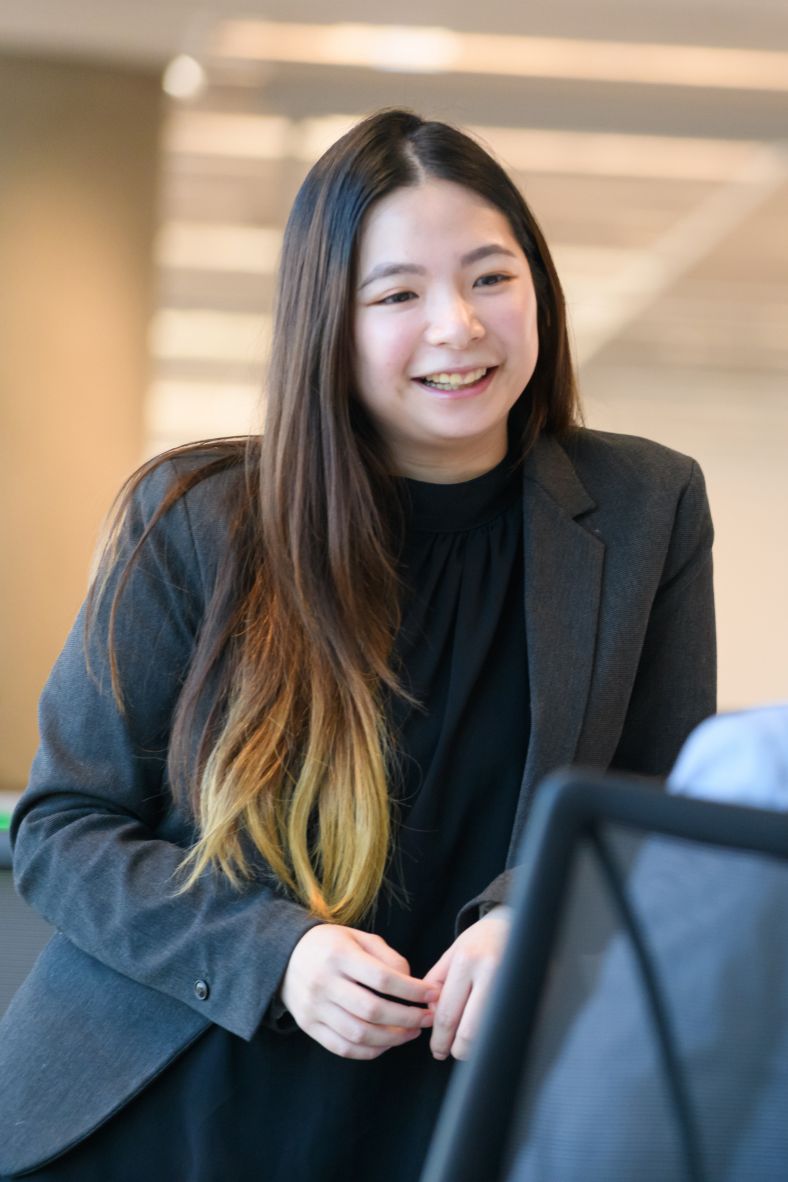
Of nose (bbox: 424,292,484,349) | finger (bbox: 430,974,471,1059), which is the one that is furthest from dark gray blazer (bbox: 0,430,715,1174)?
nose (bbox: 424,292,484,349)

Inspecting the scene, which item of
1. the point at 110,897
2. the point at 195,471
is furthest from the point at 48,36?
the point at 110,897

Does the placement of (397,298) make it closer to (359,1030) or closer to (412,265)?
(412,265)

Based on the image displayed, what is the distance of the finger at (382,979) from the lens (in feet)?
4.35

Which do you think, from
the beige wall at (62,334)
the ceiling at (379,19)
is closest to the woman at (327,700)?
the beige wall at (62,334)

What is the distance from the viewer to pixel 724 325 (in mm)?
3336

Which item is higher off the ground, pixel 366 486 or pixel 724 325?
pixel 724 325

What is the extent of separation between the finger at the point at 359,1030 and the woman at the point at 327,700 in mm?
36

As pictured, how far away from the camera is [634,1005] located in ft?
2.10

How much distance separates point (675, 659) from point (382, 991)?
21.4 inches

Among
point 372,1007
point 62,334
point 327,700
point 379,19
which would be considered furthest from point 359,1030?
point 379,19

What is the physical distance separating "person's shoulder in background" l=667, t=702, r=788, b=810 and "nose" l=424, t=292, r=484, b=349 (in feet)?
2.77

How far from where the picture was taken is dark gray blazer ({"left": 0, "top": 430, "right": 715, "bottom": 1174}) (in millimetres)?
1446

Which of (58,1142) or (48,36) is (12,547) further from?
(58,1142)

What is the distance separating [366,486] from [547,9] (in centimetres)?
200
